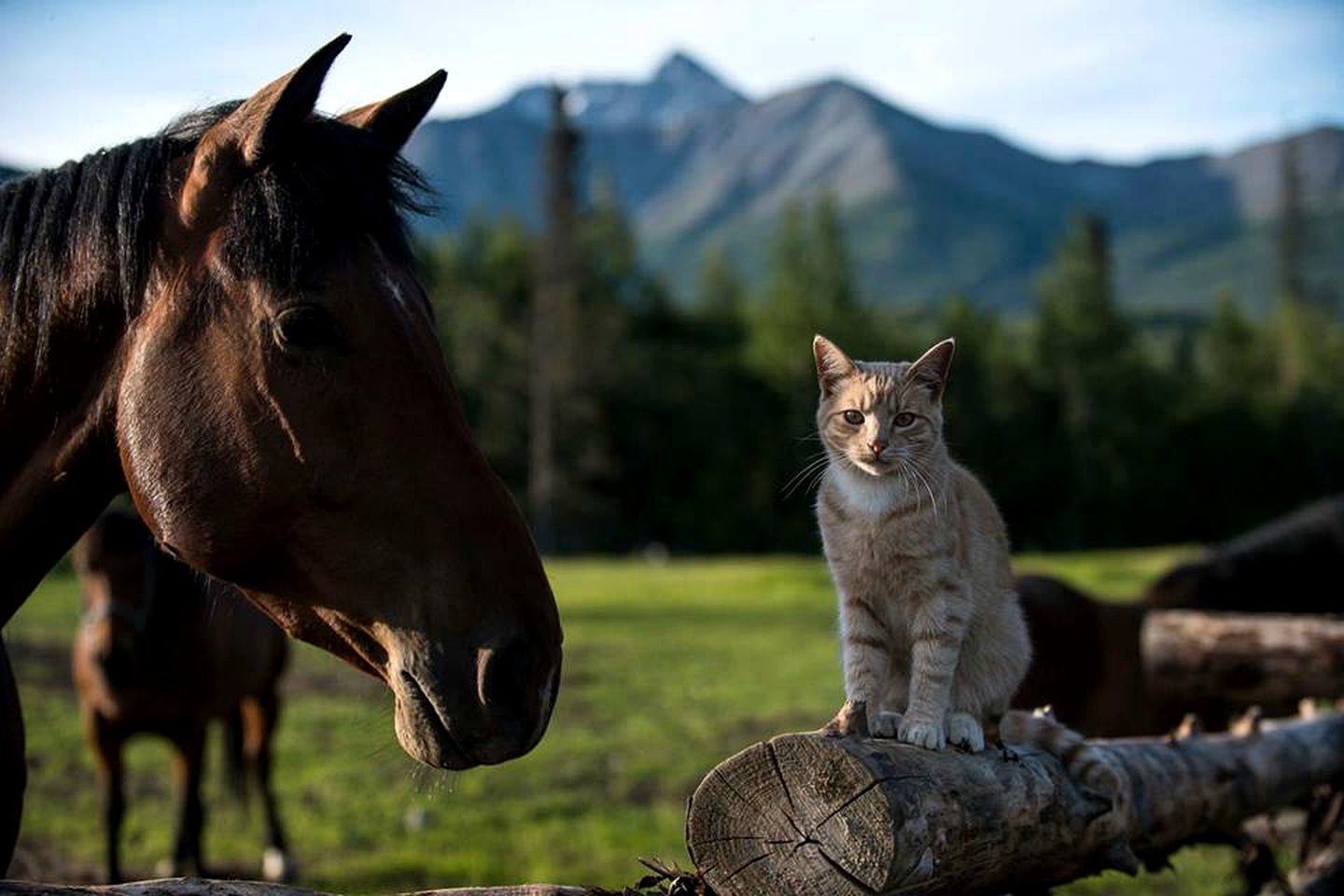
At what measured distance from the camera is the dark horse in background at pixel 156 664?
25.0 ft

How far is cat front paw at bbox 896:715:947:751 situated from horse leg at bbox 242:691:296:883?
6.00 metres

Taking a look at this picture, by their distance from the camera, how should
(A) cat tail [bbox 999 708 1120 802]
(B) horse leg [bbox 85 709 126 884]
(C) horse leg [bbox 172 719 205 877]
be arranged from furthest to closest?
(C) horse leg [bbox 172 719 205 877]
(B) horse leg [bbox 85 709 126 884]
(A) cat tail [bbox 999 708 1120 802]

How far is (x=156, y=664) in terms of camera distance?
7.77 m

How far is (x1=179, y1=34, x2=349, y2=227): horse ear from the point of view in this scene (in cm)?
217

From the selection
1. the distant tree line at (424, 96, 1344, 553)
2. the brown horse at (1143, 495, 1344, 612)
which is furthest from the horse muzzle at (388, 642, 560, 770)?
the distant tree line at (424, 96, 1344, 553)

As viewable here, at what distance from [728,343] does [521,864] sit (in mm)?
43615

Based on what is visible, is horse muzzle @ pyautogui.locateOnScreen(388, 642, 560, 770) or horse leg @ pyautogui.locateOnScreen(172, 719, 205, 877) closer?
horse muzzle @ pyautogui.locateOnScreen(388, 642, 560, 770)

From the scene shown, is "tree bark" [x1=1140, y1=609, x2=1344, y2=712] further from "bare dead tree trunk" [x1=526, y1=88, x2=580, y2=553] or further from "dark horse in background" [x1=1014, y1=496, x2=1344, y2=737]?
"bare dead tree trunk" [x1=526, y1=88, x2=580, y2=553]

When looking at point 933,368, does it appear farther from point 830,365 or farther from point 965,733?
point 965,733

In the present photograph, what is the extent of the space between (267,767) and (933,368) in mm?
6957

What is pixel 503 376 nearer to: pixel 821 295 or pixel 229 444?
pixel 821 295

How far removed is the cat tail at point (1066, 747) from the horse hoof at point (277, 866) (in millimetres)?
5799

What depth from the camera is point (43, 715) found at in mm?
11773

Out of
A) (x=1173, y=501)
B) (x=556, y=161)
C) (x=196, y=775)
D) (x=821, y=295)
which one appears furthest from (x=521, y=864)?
(x=1173, y=501)
